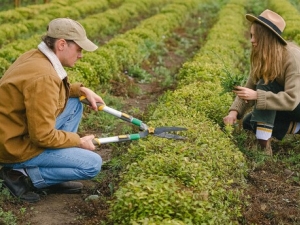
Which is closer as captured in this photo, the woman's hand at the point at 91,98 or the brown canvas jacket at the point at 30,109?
the brown canvas jacket at the point at 30,109

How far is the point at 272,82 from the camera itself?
5578 mm

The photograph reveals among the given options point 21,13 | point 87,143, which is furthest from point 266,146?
point 21,13

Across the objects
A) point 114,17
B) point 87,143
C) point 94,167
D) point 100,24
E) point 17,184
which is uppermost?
point 87,143

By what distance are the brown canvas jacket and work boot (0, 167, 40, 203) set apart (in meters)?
0.19

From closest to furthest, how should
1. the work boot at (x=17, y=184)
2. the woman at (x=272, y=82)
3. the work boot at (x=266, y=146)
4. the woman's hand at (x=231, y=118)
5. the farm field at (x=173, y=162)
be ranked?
the farm field at (x=173, y=162), the work boot at (x=17, y=184), the woman at (x=272, y=82), the work boot at (x=266, y=146), the woman's hand at (x=231, y=118)

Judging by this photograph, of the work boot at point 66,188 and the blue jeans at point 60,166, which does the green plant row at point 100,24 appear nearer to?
the work boot at point 66,188

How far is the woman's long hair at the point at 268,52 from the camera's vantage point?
543cm

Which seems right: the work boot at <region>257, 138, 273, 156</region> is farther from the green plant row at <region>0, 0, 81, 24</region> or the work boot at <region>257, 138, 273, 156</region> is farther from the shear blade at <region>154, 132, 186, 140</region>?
the green plant row at <region>0, 0, 81, 24</region>

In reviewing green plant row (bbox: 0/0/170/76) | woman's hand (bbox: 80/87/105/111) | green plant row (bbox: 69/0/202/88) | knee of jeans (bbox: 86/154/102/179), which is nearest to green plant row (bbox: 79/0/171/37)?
green plant row (bbox: 0/0/170/76)

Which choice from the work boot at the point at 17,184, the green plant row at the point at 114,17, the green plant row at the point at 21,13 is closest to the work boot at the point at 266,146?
the work boot at the point at 17,184

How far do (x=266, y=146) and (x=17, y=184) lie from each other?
2644mm

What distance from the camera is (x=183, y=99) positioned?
6344 mm

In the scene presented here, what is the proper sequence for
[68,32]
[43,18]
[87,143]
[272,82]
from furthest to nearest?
[43,18] < [272,82] < [87,143] < [68,32]

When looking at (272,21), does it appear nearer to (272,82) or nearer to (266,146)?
(272,82)
